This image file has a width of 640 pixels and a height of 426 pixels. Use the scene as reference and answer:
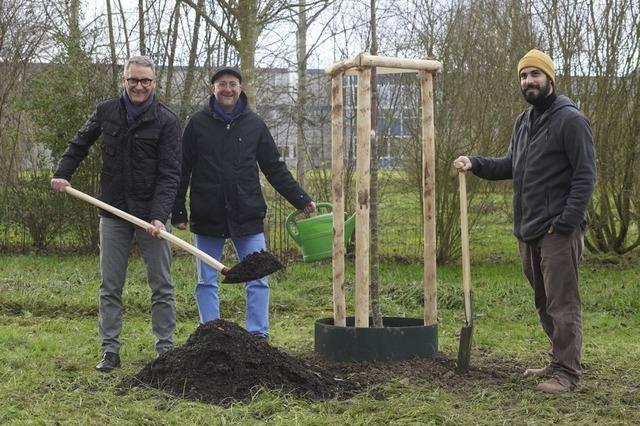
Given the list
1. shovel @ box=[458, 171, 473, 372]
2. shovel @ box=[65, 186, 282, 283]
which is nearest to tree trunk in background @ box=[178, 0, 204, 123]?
shovel @ box=[65, 186, 282, 283]

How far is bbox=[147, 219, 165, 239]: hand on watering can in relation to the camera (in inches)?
228

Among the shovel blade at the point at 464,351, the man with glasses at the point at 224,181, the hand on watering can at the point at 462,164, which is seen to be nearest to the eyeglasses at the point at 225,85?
the man with glasses at the point at 224,181

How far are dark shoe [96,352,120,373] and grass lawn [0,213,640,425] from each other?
0.05m

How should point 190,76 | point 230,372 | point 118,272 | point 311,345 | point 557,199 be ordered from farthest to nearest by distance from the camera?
point 190,76 < point 311,345 < point 118,272 < point 557,199 < point 230,372

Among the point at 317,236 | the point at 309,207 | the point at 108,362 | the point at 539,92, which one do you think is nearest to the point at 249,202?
the point at 309,207

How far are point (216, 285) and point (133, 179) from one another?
106cm

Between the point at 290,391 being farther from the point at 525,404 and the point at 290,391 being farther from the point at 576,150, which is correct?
the point at 576,150

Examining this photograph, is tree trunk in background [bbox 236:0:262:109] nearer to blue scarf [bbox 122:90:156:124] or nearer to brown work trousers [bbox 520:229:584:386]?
blue scarf [bbox 122:90:156:124]

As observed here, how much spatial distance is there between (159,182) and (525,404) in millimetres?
2665

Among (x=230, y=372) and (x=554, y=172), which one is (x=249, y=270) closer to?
(x=230, y=372)

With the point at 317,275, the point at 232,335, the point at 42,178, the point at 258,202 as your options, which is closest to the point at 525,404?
the point at 232,335

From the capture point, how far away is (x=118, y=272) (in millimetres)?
6051

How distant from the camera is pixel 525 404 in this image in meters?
5.06

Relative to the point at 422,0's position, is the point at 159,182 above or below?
below
